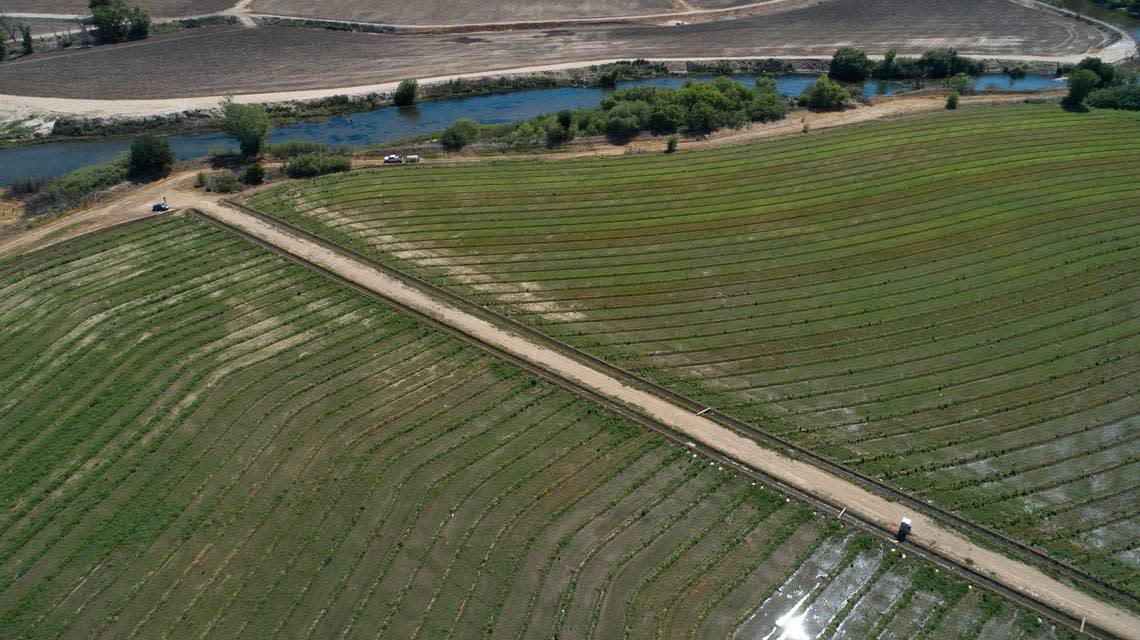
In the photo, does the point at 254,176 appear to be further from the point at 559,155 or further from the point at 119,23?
the point at 119,23

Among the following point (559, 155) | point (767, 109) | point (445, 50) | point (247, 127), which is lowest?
point (559, 155)

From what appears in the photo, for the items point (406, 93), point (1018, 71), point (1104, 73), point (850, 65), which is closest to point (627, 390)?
point (406, 93)

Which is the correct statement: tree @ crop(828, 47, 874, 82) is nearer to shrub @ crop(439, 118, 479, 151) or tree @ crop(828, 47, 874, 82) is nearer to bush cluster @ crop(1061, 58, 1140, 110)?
bush cluster @ crop(1061, 58, 1140, 110)

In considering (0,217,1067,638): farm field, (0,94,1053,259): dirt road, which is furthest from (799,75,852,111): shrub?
(0,217,1067,638): farm field

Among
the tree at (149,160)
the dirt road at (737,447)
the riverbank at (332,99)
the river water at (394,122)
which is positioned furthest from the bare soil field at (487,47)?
the dirt road at (737,447)

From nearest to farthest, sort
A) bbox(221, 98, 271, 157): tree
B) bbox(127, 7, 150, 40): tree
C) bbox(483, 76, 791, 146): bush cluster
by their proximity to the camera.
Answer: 1. bbox(221, 98, 271, 157): tree
2. bbox(483, 76, 791, 146): bush cluster
3. bbox(127, 7, 150, 40): tree

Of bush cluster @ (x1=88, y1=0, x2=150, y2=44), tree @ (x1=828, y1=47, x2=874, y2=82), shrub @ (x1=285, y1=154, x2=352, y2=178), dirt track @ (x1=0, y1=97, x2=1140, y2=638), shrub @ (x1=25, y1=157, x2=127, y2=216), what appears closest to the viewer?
dirt track @ (x1=0, y1=97, x2=1140, y2=638)

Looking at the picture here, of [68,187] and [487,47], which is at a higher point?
[487,47]
